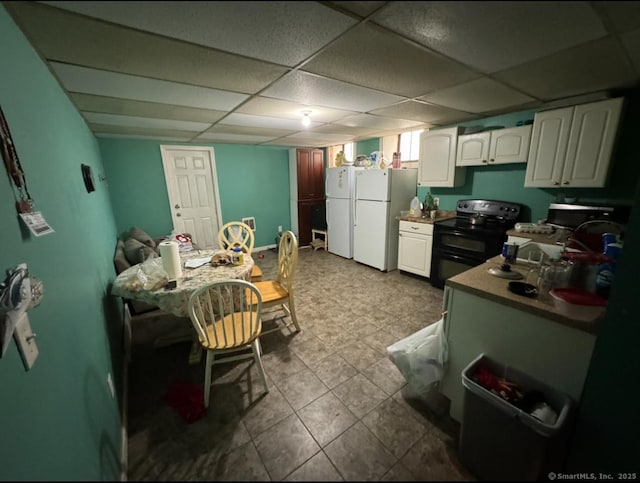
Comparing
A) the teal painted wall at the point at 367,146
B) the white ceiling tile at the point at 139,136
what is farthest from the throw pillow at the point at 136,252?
the teal painted wall at the point at 367,146

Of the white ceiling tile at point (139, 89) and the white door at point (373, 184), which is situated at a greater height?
the white ceiling tile at point (139, 89)

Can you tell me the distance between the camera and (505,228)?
2.69 m

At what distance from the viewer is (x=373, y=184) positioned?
3625 mm

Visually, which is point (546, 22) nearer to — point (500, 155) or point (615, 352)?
point (615, 352)

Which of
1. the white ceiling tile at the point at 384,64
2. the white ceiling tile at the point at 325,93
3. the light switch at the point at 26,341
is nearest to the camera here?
the light switch at the point at 26,341

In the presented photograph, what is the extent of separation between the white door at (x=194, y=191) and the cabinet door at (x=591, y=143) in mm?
4658

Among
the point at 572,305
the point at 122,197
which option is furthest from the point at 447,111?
the point at 122,197

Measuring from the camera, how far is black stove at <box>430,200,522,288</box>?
263cm

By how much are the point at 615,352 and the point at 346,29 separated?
5.38ft

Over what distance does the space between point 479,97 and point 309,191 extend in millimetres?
3421

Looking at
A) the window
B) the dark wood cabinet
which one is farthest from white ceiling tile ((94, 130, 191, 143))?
the window

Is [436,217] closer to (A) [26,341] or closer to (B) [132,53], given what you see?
(B) [132,53]

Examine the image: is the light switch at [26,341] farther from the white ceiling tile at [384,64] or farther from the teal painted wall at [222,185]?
the teal painted wall at [222,185]

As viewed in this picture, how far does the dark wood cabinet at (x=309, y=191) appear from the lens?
491 centimetres
